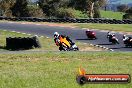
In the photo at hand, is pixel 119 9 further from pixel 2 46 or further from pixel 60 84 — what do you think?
pixel 60 84

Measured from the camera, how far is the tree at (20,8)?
92769 millimetres

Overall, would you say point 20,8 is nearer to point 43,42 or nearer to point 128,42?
point 43,42

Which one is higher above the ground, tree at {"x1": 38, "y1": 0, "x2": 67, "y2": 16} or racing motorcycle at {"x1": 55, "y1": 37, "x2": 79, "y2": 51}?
racing motorcycle at {"x1": 55, "y1": 37, "x2": 79, "y2": 51}

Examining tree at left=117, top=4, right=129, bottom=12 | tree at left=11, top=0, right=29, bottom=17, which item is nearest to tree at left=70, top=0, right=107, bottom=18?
tree at left=11, top=0, right=29, bottom=17

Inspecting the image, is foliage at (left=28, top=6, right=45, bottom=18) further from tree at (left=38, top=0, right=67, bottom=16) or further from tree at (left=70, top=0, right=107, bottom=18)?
tree at (left=70, top=0, right=107, bottom=18)

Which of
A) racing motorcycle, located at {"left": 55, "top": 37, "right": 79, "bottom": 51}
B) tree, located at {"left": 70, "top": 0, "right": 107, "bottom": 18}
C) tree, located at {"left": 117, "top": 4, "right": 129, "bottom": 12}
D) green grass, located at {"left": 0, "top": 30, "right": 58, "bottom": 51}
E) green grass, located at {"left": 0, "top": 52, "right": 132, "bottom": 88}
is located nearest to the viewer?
green grass, located at {"left": 0, "top": 52, "right": 132, "bottom": 88}

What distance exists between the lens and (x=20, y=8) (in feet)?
305

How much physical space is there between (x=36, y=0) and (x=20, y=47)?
80229 millimetres

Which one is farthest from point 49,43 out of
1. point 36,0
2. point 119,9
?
point 119,9

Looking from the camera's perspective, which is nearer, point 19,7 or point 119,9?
point 19,7

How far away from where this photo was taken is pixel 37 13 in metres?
92.6

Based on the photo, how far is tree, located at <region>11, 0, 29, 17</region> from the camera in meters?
92.8

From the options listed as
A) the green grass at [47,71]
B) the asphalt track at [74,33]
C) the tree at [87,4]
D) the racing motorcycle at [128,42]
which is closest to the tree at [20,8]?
the tree at [87,4]

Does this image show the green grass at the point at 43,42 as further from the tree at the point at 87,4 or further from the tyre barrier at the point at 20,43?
the tree at the point at 87,4
